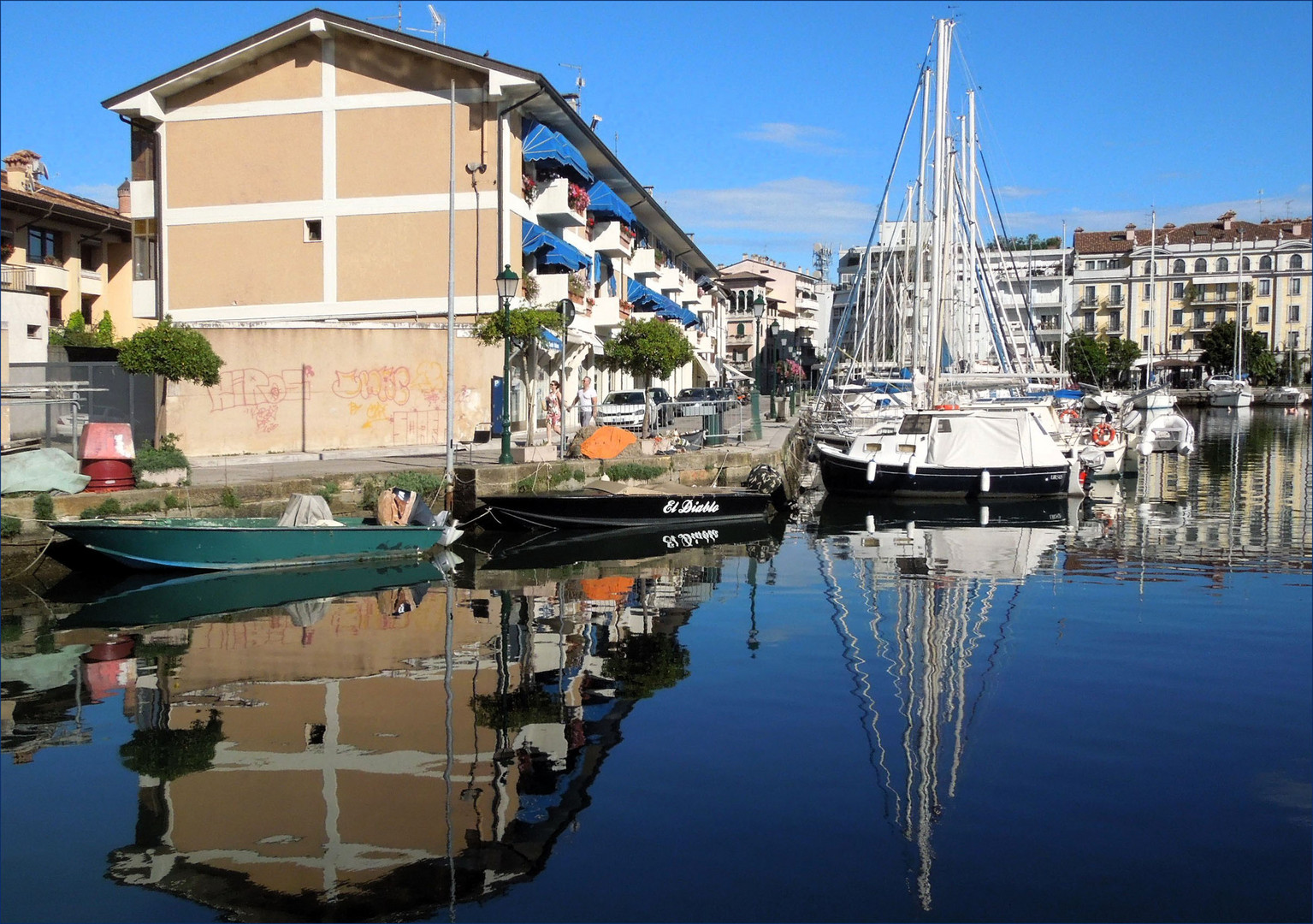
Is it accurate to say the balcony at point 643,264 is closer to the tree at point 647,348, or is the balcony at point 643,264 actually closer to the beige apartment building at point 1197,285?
the tree at point 647,348

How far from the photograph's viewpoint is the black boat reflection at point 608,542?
865 inches

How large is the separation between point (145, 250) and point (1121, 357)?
8202cm

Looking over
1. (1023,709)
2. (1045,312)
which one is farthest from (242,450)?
(1045,312)

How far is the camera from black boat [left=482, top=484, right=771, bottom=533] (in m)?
24.1

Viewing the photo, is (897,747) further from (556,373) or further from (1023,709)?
(556,373)

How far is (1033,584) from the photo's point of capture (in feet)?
63.9

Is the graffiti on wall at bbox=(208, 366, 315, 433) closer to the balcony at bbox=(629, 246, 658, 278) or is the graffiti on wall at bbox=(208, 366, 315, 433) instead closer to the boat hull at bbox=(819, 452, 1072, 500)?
the boat hull at bbox=(819, 452, 1072, 500)

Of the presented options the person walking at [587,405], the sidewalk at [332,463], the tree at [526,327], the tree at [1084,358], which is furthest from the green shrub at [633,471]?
the tree at [1084,358]

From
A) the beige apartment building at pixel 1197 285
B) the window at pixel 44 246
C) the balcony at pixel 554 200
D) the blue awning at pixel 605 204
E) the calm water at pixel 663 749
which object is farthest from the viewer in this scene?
the beige apartment building at pixel 1197 285

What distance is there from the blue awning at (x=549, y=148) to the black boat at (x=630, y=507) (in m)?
14.1

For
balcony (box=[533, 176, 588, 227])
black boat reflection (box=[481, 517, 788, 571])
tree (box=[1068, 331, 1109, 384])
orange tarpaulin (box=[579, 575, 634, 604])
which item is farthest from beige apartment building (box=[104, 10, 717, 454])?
tree (box=[1068, 331, 1109, 384])

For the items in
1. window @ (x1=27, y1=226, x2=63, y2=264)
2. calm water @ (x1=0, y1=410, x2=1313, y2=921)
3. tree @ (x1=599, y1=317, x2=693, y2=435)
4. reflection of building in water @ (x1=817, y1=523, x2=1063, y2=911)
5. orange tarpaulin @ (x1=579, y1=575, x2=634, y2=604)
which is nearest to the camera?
calm water @ (x1=0, y1=410, x2=1313, y2=921)

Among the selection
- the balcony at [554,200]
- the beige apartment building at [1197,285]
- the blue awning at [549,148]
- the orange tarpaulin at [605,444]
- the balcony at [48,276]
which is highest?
the beige apartment building at [1197,285]

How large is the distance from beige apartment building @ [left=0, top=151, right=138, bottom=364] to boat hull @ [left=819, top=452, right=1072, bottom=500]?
78.5 ft
